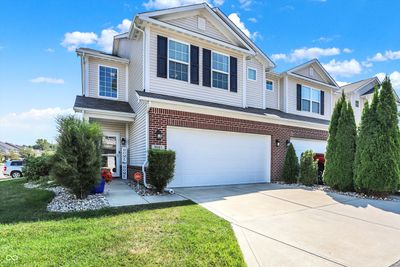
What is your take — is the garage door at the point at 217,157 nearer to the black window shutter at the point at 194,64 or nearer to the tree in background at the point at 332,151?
the black window shutter at the point at 194,64

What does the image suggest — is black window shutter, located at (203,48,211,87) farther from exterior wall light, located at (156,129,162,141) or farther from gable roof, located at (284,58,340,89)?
gable roof, located at (284,58,340,89)

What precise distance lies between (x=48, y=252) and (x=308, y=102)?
1649 cm

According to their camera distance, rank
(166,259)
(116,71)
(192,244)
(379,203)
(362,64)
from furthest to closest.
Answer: (362,64)
(116,71)
(379,203)
(192,244)
(166,259)

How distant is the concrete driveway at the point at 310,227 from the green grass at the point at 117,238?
0.51 metres

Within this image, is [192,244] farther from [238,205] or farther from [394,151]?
[394,151]

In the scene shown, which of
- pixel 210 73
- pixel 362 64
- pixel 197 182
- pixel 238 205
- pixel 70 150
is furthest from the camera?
pixel 362 64

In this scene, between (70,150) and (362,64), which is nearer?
(70,150)

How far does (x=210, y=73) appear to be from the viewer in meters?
11.5

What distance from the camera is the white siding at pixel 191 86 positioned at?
10.1 metres

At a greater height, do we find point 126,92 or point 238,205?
point 126,92

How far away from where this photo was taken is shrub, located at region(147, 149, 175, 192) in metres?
7.82

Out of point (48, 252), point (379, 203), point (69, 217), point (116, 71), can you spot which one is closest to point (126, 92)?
point (116, 71)

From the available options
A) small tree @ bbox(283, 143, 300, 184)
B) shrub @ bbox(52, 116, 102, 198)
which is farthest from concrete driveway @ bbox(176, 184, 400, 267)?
small tree @ bbox(283, 143, 300, 184)

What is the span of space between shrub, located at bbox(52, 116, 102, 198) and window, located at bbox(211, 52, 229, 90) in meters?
6.66
